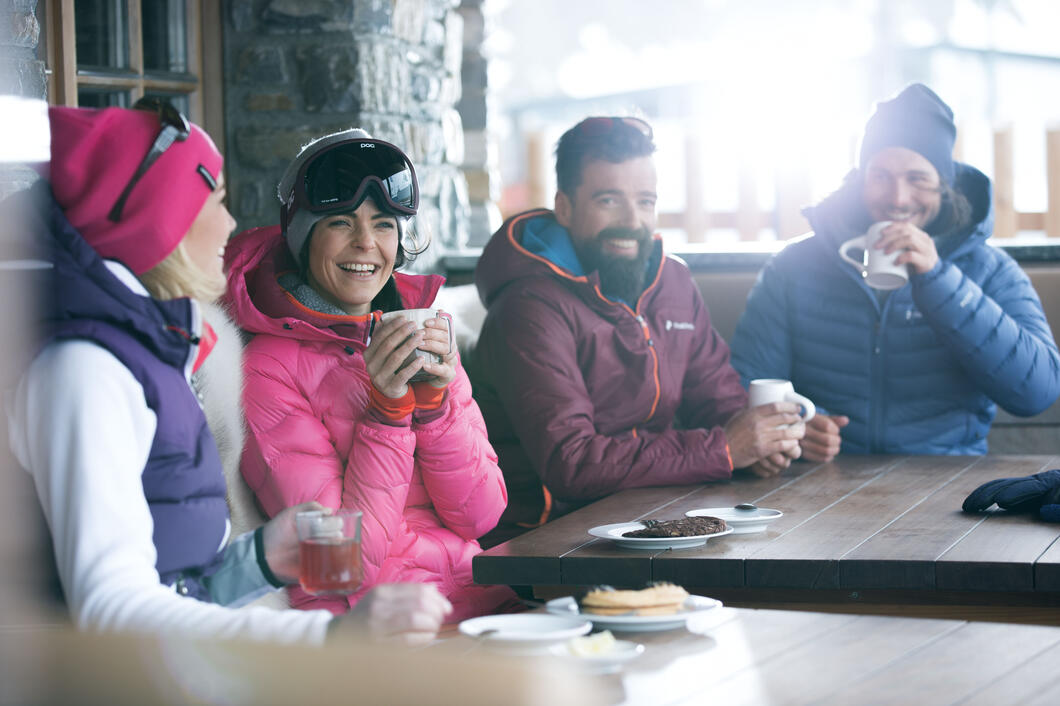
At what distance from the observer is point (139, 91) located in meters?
3.52

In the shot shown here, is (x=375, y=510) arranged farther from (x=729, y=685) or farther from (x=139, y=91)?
(x=139, y=91)

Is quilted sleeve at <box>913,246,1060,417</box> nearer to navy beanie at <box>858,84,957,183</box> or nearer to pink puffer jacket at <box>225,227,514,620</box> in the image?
navy beanie at <box>858,84,957,183</box>

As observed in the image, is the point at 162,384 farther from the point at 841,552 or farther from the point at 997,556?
the point at 997,556

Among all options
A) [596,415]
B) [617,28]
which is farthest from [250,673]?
[617,28]

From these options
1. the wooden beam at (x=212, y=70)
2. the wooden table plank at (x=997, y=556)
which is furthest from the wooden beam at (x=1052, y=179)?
the wooden table plank at (x=997, y=556)

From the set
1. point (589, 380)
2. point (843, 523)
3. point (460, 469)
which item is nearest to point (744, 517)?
point (843, 523)

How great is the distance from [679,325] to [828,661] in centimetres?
181

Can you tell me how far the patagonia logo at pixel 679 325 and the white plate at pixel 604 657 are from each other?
178 cm

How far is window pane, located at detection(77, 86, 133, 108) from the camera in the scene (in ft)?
10.9

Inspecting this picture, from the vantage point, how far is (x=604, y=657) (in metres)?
1.42

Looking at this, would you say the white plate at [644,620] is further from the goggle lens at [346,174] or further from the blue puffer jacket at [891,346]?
the blue puffer jacket at [891,346]

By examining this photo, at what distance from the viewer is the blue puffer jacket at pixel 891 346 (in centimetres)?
316

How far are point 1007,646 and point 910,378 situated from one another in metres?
1.85

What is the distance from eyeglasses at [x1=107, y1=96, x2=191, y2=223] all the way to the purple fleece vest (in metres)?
0.08
